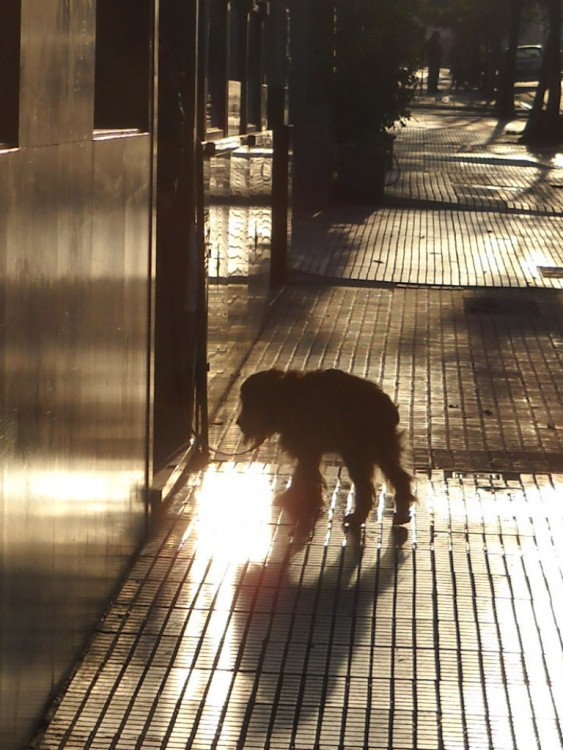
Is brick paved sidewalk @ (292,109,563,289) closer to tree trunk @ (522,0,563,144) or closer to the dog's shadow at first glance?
tree trunk @ (522,0,563,144)

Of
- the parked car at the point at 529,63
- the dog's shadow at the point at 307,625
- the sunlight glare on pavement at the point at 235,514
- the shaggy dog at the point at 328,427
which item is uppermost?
the shaggy dog at the point at 328,427

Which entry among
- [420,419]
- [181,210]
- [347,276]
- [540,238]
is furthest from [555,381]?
[540,238]

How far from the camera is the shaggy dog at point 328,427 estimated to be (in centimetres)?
677

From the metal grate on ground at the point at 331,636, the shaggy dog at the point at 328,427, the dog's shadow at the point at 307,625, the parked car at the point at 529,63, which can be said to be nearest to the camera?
the metal grate on ground at the point at 331,636

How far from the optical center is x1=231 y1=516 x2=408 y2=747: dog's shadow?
4770 mm

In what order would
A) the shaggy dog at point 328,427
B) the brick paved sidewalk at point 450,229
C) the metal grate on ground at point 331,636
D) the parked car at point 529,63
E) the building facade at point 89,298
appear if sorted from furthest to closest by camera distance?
the parked car at point 529,63 → the brick paved sidewalk at point 450,229 → the shaggy dog at point 328,427 → the metal grate on ground at point 331,636 → the building facade at point 89,298

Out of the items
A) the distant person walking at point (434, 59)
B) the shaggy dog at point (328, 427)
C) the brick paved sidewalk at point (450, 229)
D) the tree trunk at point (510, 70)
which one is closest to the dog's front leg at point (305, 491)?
the shaggy dog at point (328, 427)

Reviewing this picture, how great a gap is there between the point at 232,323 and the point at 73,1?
5.67 meters

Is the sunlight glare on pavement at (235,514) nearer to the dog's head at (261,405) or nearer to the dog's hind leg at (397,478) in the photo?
the dog's head at (261,405)

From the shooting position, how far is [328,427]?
6.83 m

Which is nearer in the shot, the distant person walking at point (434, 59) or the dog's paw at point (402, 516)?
the dog's paw at point (402, 516)

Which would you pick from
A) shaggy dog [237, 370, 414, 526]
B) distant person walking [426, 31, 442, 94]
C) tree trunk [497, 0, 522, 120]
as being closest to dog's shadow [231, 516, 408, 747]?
shaggy dog [237, 370, 414, 526]

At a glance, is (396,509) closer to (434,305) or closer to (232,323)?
(232,323)

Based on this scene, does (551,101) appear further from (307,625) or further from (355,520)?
(307,625)
